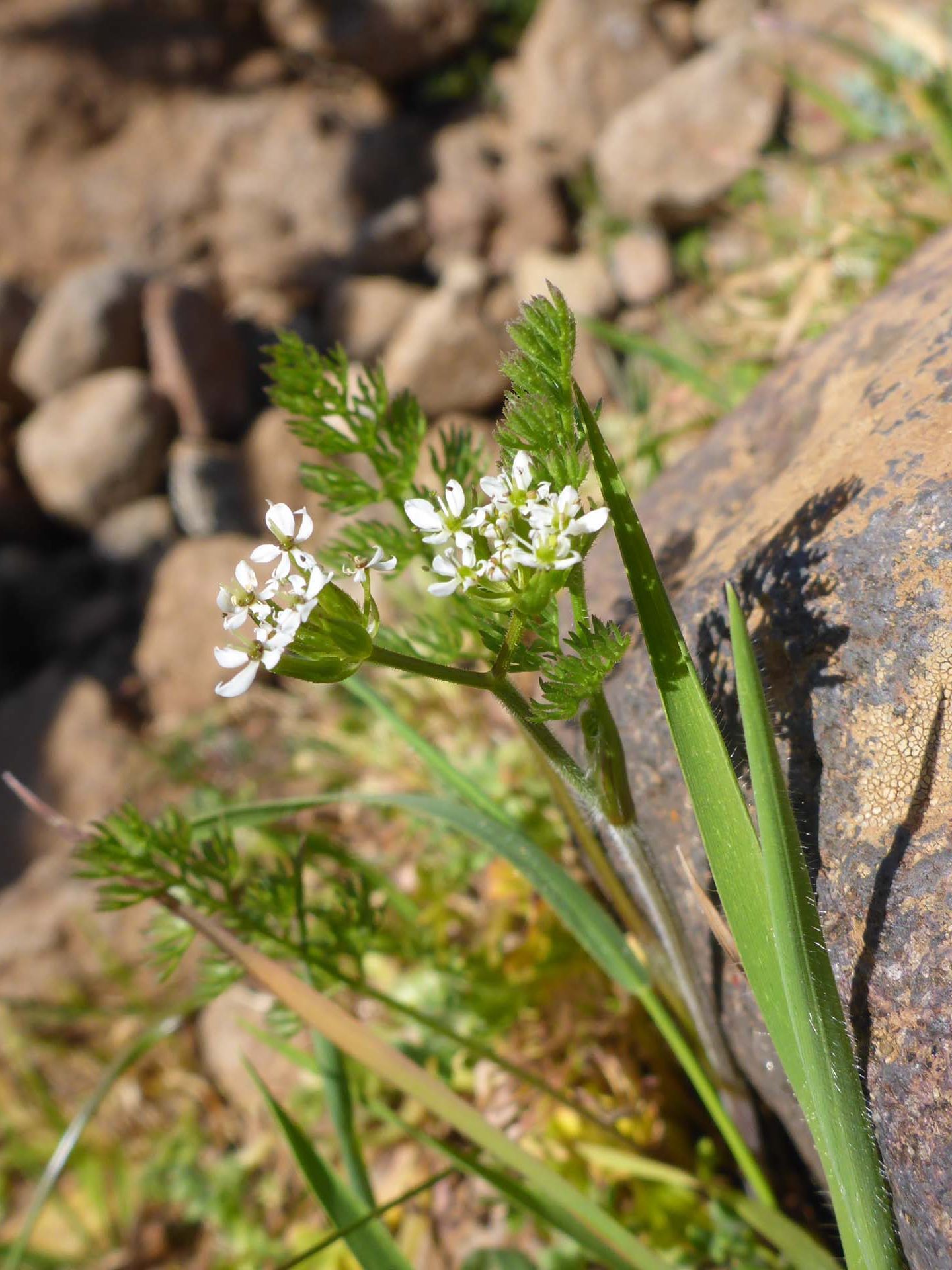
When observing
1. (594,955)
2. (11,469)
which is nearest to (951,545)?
(594,955)

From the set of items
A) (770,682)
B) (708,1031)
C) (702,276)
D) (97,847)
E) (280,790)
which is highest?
(702,276)

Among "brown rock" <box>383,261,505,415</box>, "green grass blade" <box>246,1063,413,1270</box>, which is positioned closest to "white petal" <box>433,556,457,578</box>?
"green grass blade" <box>246,1063,413,1270</box>

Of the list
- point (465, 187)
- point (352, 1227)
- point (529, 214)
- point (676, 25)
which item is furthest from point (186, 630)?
point (676, 25)

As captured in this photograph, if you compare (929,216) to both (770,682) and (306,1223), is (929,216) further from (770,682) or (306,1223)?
(306,1223)

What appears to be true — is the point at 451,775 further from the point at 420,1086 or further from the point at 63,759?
the point at 63,759

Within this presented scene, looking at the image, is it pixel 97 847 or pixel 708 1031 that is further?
pixel 708 1031

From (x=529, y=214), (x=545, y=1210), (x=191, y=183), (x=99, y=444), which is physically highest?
(x=191, y=183)

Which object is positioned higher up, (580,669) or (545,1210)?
(580,669)
